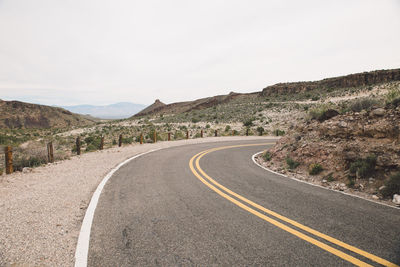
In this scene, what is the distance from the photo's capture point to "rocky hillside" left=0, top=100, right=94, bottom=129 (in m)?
65.0

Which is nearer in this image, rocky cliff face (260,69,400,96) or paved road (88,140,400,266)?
paved road (88,140,400,266)

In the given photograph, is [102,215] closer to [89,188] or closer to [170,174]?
[89,188]

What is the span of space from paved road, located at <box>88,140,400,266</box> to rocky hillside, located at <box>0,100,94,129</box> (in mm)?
78391

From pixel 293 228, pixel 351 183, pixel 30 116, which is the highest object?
pixel 30 116

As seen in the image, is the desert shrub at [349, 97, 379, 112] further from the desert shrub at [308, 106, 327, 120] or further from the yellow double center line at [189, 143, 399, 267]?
the yellow double center line at [189, 143, 399, 267]

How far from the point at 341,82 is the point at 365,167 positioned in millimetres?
68002

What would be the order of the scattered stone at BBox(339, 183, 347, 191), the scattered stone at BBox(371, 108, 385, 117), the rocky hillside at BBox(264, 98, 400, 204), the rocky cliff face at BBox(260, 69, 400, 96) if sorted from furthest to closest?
the rocky cliff face at BBox(260, 69, 400, 96), the scattered stone at BBox(371, 108, 385, 117), the scattered stone at BBox(339, 183, 347, 191), the rocky hillside at BBox(264, 98, 400, 204)

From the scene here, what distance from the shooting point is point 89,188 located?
19.5 ft

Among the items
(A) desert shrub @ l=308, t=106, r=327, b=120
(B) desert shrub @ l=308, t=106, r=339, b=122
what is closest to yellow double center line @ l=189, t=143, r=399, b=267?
(B) desert shrub @ l=308, t=106, r=339, b=122

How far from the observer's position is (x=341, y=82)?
202ft

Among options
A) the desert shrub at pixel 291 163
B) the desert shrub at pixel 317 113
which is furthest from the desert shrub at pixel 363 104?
the desert shrub at pixel 291 163

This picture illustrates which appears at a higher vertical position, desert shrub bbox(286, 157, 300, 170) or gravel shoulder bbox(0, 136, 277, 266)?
gravel shoulder bbox(0, 136, 277, 266)

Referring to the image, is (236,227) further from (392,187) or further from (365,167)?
(365,167)

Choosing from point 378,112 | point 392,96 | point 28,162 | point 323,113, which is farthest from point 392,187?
point 28,162
